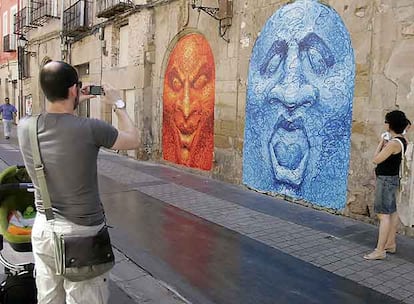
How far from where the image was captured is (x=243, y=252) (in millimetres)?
5074

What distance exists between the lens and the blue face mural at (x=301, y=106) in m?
6.79

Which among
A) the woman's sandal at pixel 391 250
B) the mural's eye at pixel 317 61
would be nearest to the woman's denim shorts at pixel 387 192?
the woman's sandal at pixel 391 250

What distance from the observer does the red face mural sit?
10.0 metres

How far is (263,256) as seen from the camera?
496 centimetres

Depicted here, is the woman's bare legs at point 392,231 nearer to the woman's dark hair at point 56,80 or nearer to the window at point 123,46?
the woman's dark hair at point 56,80

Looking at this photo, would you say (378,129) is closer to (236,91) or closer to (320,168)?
(320,168)

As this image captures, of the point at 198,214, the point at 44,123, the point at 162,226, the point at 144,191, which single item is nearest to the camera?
the point at 44,123

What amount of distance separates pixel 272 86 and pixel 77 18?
38.1ft

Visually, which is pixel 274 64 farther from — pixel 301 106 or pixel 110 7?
pixel 110 7

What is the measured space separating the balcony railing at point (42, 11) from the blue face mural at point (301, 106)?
1482 centimetres

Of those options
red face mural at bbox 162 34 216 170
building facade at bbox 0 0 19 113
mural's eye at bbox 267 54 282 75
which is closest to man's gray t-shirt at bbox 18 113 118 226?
mural's eye at bbox 267 54 282 75

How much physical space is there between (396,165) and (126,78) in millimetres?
10025

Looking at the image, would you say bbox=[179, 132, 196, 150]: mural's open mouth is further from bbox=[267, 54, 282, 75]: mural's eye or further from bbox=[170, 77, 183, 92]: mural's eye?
bbox=[267, 54, 282, 75]: mural's eye

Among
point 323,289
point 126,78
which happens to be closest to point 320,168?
point 323,289
